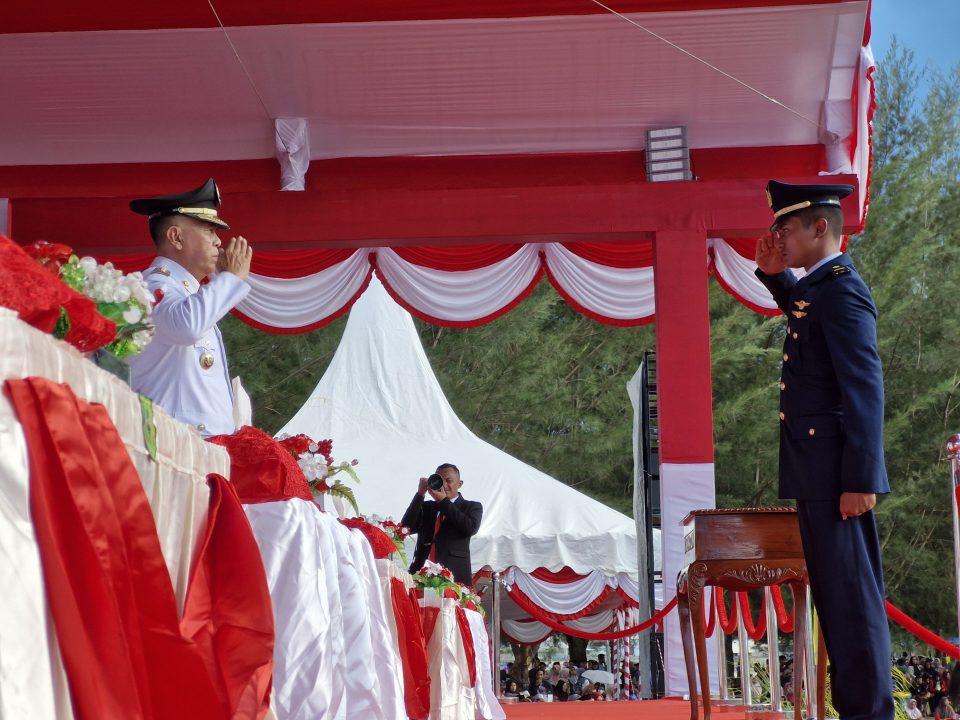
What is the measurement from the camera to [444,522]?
277 inches

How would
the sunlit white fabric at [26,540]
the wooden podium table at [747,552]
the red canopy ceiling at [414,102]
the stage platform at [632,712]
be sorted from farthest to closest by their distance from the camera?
1. the red canopy ceiling at [414,102]
2. the stage platform at [632,712]
3. the wooden podium table at [747,552]
4. the sunlit white fabric at [26,540]

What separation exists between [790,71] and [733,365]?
43.3ft

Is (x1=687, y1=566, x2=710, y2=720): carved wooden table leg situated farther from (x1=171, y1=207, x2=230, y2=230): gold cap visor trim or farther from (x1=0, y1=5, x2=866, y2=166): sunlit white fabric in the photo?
(x1=0, y1=5, x2=866, y2=166): sunlit white fabric

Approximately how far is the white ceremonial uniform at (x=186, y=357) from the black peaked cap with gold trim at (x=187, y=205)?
13cm

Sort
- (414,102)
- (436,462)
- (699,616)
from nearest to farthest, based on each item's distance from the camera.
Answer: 1. (699,616)
2. (414,102)
3. (436,462)

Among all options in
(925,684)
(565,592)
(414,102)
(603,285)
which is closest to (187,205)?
(414,102)

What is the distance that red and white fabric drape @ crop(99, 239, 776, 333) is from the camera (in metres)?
9.20

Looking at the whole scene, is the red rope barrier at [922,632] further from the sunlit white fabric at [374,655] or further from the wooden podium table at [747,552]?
the sunlit white fabric at [374,655]

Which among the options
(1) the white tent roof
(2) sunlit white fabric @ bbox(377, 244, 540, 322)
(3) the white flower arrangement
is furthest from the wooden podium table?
(1) the white tent roof

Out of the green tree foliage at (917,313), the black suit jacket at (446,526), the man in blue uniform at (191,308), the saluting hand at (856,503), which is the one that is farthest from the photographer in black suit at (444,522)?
the green tree foliage at (917,313)

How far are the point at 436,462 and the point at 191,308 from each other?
937 centimetres

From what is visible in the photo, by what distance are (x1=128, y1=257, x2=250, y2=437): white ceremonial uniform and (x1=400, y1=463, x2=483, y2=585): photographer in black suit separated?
378 centimetres

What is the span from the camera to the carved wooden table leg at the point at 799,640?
3.94 metres

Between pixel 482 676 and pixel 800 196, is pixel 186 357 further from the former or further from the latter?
pixel 482 676
